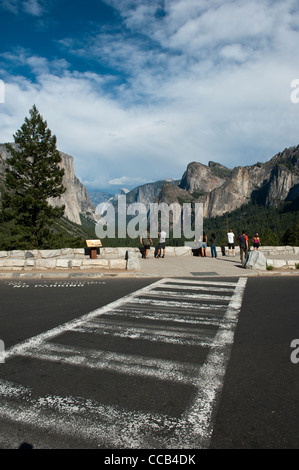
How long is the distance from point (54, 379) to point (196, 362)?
5.92 ft

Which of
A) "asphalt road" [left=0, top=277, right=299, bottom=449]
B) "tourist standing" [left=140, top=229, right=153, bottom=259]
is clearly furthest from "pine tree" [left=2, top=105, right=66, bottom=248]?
"asphalt road" [left=0, top=277, right=299, bottom=449]

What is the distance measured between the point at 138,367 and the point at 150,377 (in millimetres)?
313

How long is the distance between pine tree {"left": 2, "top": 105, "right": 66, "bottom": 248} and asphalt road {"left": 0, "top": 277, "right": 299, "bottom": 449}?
86.4ft

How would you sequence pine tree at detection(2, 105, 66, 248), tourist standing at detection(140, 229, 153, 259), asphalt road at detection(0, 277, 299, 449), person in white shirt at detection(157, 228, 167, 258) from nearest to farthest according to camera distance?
1. asphalt road at detection(0, 277, 299, 449)
2. tourist standing at detection(140, 229, 153, 259)
3. person in white shirt at detection(157, 228, 167, 258)
4. pine tree at detection(2, 105, 66, 248)

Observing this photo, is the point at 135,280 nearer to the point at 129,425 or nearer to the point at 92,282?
the point at 92,282

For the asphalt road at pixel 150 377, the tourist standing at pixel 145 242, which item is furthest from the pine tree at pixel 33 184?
the asphalt road at pixel 150 377

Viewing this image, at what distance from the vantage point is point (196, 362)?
13.1ft

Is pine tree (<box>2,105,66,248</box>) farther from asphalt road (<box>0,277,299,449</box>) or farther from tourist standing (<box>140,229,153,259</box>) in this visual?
asphalt road (<box>0,277,299,449</box>)

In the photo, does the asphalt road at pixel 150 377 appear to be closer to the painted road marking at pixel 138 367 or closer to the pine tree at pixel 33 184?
the painted road marking at pixel 138 367

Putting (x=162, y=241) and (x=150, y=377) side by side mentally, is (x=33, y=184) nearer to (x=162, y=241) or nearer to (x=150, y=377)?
(x=162, y=241)

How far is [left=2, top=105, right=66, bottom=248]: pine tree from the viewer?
3147cm

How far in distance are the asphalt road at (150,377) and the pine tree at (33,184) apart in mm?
26324

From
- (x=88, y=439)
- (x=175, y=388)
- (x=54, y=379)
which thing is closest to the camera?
(x=88, y=439)

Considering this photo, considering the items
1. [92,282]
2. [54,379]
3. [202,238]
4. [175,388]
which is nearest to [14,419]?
[54,379]
